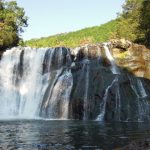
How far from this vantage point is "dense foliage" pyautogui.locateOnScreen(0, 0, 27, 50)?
237 ft

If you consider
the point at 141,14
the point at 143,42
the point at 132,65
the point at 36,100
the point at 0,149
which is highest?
the point at 141,14

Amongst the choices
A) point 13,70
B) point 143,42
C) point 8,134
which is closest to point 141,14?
point 143,42

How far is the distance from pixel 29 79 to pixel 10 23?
73.4ft

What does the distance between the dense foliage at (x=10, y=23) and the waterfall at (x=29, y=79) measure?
40.8 feet

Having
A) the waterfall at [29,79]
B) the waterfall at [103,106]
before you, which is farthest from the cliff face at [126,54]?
the waterfall at [103,106]

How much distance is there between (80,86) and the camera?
48438mm

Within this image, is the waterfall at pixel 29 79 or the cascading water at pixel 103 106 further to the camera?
the waterfall at pixel 29 79

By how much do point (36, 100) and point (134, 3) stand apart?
46.5m

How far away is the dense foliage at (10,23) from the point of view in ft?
237

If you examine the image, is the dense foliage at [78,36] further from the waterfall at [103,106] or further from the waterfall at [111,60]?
the waterfall at [103,106]

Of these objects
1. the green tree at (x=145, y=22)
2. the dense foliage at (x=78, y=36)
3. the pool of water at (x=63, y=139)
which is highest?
the dense foliage at (x=78, y=36)

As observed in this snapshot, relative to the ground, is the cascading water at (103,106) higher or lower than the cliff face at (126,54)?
lower

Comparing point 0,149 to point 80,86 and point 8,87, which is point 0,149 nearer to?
point 80,86

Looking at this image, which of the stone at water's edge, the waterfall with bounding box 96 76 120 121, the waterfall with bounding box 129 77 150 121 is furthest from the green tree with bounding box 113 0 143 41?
the waterfall with bounding box 96 76 120 121
